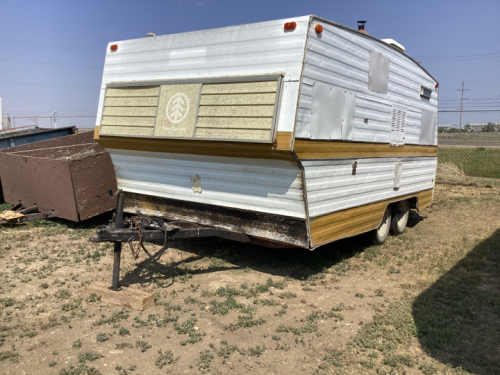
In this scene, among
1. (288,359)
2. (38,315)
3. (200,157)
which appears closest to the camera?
(288,359)

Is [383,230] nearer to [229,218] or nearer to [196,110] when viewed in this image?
[229,218]

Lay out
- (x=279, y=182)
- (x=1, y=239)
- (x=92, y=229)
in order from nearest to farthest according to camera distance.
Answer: (x=279, y=182) < (x=1, y=239) < (x=92, y=229)

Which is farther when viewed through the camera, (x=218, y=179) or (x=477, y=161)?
(x=477, y=161)

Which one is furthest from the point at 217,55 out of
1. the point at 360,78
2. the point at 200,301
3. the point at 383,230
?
the point at 383,230

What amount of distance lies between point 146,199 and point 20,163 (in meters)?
3.05

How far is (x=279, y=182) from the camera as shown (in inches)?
190

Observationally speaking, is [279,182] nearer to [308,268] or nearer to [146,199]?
[308,268]

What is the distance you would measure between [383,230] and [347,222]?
172 cm

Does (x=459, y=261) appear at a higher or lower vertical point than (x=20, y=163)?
lower

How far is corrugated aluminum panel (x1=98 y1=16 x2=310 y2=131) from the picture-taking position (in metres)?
4.49

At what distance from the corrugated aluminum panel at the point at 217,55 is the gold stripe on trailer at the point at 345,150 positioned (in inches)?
13.2

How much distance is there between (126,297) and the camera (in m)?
4.50

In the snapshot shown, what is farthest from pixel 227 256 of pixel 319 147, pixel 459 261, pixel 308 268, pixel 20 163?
pixel 20 163

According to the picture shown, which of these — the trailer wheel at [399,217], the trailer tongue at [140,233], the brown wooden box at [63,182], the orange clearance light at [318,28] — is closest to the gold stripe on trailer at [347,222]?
the trailer wheel at [399,217]
